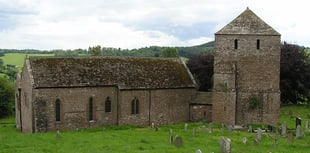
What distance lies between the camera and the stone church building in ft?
126

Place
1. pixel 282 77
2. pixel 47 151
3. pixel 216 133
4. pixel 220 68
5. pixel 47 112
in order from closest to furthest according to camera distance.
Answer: pixel 47 151, pixel 216 133, pixel 47 112, pixel 220 68, pixel 282 77

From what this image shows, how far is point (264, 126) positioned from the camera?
129 ft

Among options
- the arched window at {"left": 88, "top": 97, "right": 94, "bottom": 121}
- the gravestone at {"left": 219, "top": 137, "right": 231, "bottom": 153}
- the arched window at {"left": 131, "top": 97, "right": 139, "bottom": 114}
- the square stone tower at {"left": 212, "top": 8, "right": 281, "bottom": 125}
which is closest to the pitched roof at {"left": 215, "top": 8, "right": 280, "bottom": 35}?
the square stone tower at {"left": 212, "top": 8, "right": 281, "bottom": 125}

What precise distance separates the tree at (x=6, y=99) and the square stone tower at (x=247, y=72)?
32.3 meters

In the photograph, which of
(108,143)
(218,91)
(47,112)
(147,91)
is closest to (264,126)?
(218,91)

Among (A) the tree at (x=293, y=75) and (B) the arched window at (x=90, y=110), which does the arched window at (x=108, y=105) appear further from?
(A) the tree at (x=293, y=75)

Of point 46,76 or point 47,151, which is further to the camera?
point 46,76

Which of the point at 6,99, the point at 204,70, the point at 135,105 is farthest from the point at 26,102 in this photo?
the point at 204,70

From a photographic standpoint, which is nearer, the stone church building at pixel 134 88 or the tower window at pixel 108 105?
the stone church building at pixel 134 88

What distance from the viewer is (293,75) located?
57.2m

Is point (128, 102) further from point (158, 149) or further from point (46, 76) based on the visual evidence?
point (158, 149)

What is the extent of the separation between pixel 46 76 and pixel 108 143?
534 inches

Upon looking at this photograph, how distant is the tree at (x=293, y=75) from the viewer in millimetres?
56625

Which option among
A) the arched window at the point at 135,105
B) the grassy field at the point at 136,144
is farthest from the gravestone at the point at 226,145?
the arched window at the point at 135,105
